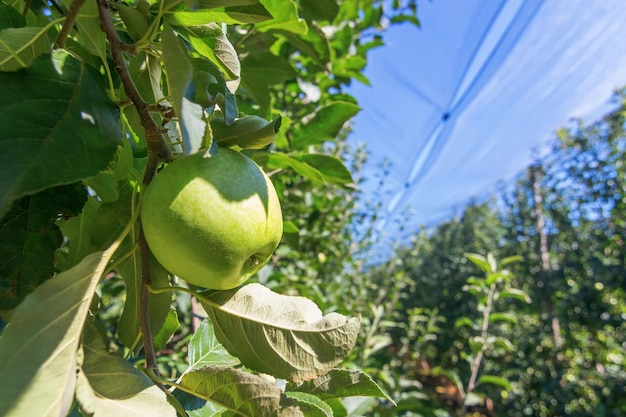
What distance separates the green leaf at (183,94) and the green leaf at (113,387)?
0.26m

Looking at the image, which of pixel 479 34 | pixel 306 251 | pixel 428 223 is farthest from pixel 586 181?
pixel 428 223

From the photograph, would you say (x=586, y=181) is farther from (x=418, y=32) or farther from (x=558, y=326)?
(x=418, y=32)

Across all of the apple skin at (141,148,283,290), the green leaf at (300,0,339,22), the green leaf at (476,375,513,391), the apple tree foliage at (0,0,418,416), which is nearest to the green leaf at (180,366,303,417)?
the apple tree foliage at (0,0,418,416)

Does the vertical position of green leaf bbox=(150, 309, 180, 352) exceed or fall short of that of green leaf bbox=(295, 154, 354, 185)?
it falls short

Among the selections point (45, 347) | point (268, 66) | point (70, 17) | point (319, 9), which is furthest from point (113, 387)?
point (319, 9)

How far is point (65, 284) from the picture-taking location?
1.45 ft

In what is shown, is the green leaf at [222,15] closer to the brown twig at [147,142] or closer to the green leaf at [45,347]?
the brown twig at [147,142]

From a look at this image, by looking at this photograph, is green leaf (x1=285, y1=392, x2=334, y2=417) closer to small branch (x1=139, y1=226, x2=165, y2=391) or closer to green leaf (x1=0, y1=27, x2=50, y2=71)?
small branch (x1=139, y1=226, x2=165, y2=391)

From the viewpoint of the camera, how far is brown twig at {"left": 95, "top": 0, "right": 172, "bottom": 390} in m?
0.55

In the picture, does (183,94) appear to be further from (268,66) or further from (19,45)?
(268,66)

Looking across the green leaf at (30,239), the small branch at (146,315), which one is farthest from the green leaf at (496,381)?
the green leaf at (30,239)

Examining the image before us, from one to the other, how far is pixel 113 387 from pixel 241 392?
0.15m

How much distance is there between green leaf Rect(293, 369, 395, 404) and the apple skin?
246 mm

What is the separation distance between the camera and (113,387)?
0.47 meters
